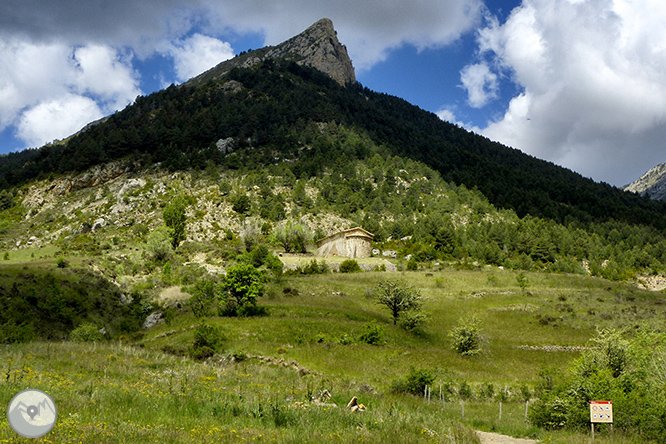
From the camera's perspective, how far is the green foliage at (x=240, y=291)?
35031 millimetres

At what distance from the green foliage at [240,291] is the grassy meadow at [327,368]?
2357 mm

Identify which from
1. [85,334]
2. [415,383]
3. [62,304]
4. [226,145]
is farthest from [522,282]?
[226,145]

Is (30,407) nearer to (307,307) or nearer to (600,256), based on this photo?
(307,307)

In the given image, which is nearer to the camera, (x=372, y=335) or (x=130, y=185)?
(x=372, y=335)

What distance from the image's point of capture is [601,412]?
1030cm

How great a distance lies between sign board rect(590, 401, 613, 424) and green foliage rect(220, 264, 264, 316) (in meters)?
28.5

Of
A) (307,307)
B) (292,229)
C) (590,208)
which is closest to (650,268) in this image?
(590,208)

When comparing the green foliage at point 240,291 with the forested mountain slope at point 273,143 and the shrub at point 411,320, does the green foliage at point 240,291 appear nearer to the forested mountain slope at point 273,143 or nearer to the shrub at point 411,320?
the shrub at point 411,320

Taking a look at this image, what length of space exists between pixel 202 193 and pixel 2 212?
50.7m

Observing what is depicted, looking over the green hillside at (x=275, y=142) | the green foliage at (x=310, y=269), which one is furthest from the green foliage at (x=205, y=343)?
the green hillside at (x=275, y=142)

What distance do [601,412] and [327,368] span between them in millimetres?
14394

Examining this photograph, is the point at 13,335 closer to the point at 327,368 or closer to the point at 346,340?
the point at 327,368

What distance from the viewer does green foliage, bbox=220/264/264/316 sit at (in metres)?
35.0

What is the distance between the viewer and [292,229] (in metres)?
77.6
